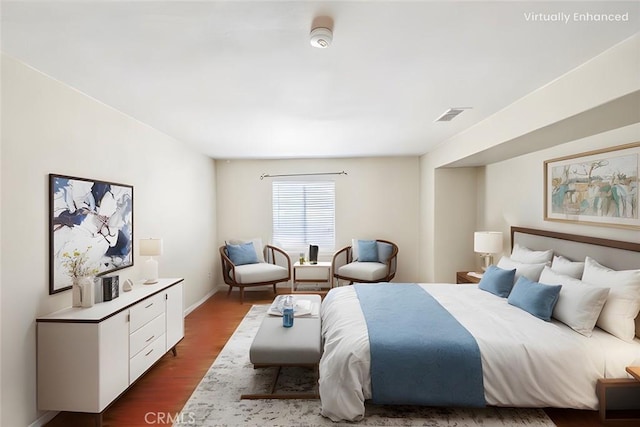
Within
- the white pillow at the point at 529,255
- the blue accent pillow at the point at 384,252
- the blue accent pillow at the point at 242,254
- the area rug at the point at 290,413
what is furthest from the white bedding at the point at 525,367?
the blue accent pillow at the point at 242,254

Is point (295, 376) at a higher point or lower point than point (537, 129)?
lower

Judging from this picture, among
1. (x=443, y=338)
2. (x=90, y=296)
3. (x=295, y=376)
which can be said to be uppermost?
(x=90, y=296)

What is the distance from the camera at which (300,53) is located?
1821mm

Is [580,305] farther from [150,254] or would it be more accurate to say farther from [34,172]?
[34,172]

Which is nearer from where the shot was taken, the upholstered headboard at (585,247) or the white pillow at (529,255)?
the upholstered headboard at (585,247)

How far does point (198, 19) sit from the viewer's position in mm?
1505

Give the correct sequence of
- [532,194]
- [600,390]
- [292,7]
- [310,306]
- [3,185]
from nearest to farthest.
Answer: [292,7], [3,185], [600,390], [310,306], [532,194]

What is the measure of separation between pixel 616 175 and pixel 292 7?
295 centimetres

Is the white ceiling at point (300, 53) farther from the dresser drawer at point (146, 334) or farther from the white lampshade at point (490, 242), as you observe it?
the dresser drawer at point (146, 334)

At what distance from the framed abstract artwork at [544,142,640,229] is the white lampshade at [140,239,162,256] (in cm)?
423

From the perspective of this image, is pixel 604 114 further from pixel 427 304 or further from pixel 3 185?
pixel 3 185

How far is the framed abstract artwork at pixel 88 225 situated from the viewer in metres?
2.22

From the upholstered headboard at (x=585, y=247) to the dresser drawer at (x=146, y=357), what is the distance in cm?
389

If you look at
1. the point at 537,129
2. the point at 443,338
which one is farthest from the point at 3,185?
the point at 537,129
